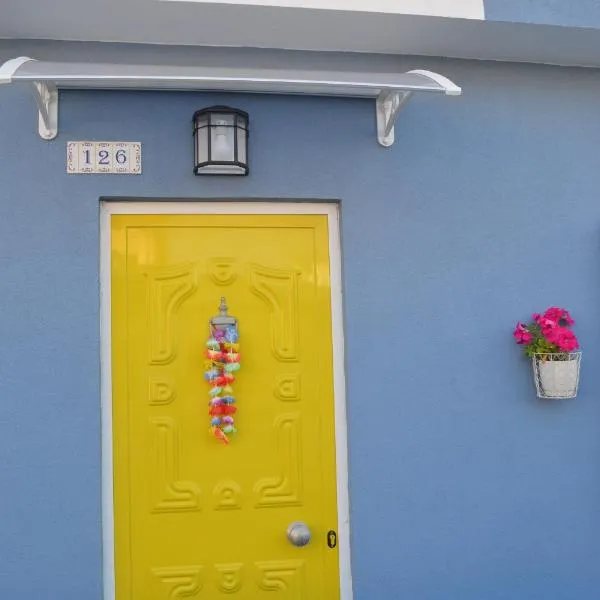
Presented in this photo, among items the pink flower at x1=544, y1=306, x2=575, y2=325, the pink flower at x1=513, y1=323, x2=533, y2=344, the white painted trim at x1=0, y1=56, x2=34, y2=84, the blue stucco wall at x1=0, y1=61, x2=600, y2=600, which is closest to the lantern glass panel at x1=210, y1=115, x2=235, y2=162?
the blue stucco wall at x1=0, y1=61, x2=600, y2=600

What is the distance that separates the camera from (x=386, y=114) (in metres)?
3.26

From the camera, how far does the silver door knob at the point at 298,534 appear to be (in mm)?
3105

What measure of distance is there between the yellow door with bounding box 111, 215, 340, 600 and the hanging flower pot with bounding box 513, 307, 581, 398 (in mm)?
971

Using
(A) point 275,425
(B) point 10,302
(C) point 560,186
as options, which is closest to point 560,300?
(C) point 560,186

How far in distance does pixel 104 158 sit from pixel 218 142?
1.73ft

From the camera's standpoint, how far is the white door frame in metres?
3.06

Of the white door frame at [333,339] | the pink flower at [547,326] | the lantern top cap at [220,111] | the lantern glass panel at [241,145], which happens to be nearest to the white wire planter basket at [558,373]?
the pink flower at [547,326]

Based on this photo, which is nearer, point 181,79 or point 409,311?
point 181,79

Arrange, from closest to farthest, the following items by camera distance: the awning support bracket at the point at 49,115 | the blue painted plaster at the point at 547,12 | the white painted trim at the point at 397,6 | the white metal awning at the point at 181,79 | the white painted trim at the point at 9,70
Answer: the white painted trim at the point at 9,70 → the white metal awning at the point at 181,79 → the white painted trim at the point at 397,6 → the awning support bracket at the point at 49,115 → the blue painted plaster at the point at 547,12

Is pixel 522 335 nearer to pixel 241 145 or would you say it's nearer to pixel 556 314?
pixel 556 314

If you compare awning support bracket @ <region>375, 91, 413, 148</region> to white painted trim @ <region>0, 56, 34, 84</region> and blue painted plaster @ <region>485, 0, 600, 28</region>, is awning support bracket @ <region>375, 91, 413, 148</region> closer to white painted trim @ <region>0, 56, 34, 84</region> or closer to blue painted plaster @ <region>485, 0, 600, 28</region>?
blue painted plaster @ <region>485, 0, 600, 28</region>

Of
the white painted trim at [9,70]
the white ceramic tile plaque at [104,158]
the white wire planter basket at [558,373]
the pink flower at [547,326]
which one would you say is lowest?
the white wire planter basket at [558,373]

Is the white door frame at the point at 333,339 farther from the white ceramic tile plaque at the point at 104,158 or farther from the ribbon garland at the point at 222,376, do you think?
the ribbon garland at the point at 222,376

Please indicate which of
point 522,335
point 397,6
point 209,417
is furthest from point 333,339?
point 397,6
